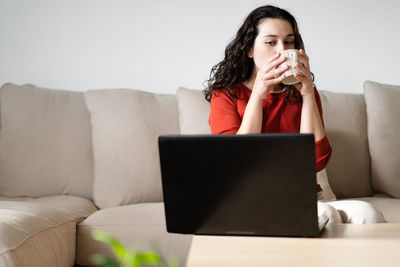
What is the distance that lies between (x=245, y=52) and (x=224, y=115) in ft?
0.99

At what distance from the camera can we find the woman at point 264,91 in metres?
1.53

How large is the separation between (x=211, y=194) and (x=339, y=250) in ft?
0.81

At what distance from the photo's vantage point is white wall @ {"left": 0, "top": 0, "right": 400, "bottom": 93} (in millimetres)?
2379

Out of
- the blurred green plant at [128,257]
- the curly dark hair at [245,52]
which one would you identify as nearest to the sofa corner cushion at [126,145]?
the curly dark hair at [245,52]

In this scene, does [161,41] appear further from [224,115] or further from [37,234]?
[37,234]

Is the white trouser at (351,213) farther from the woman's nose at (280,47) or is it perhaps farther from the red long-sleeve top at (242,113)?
the woman's nose at (280,47)

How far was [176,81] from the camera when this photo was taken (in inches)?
96.8

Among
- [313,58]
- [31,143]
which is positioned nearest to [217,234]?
[31,143]

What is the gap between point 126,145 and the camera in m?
2.01

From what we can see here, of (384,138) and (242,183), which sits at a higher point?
(242,183)

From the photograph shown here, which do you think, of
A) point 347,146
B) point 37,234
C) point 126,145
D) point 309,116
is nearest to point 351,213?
point 309,116

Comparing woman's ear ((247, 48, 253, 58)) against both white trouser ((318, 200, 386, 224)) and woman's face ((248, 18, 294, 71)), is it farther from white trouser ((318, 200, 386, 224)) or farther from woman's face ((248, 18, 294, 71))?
white trouser ((318, 200, 386, 224))

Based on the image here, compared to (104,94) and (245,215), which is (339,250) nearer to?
(245,215)

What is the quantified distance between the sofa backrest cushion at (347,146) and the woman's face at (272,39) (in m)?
0.64
